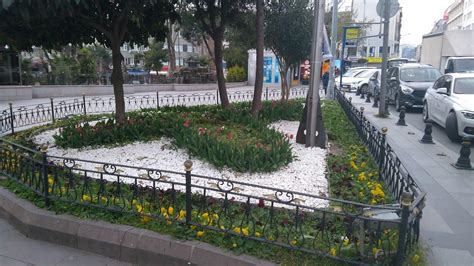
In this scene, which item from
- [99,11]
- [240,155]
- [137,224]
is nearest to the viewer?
[137,224]

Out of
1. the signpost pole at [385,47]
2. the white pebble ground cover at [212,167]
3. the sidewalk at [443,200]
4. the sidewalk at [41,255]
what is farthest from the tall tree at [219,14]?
the sidewalk at [41,255]

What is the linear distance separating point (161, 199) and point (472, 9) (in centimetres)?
8935

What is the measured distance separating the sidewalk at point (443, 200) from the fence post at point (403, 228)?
74 centimetres

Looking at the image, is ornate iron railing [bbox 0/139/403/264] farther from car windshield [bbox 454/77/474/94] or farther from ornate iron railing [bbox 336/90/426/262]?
car windshield [bbox 454/77/474/94]

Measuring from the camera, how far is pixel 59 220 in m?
3.92

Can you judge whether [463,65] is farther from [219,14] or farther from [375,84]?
[219,14]

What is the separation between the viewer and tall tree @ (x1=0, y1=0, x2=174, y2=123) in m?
6.11

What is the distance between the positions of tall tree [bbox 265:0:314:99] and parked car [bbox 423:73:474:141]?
386 centimetres

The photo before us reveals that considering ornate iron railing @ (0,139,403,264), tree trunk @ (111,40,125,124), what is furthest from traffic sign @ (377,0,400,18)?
ornate iron railing @ (0,139,403,264)

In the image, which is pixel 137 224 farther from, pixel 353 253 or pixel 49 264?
pixel 353 253

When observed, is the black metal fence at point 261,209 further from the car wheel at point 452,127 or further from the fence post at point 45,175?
the car wheel at point 452,127

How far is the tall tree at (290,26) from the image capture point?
10688 mm

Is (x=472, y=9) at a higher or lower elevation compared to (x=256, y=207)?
higher

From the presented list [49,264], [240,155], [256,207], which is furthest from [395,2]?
[49,264]
